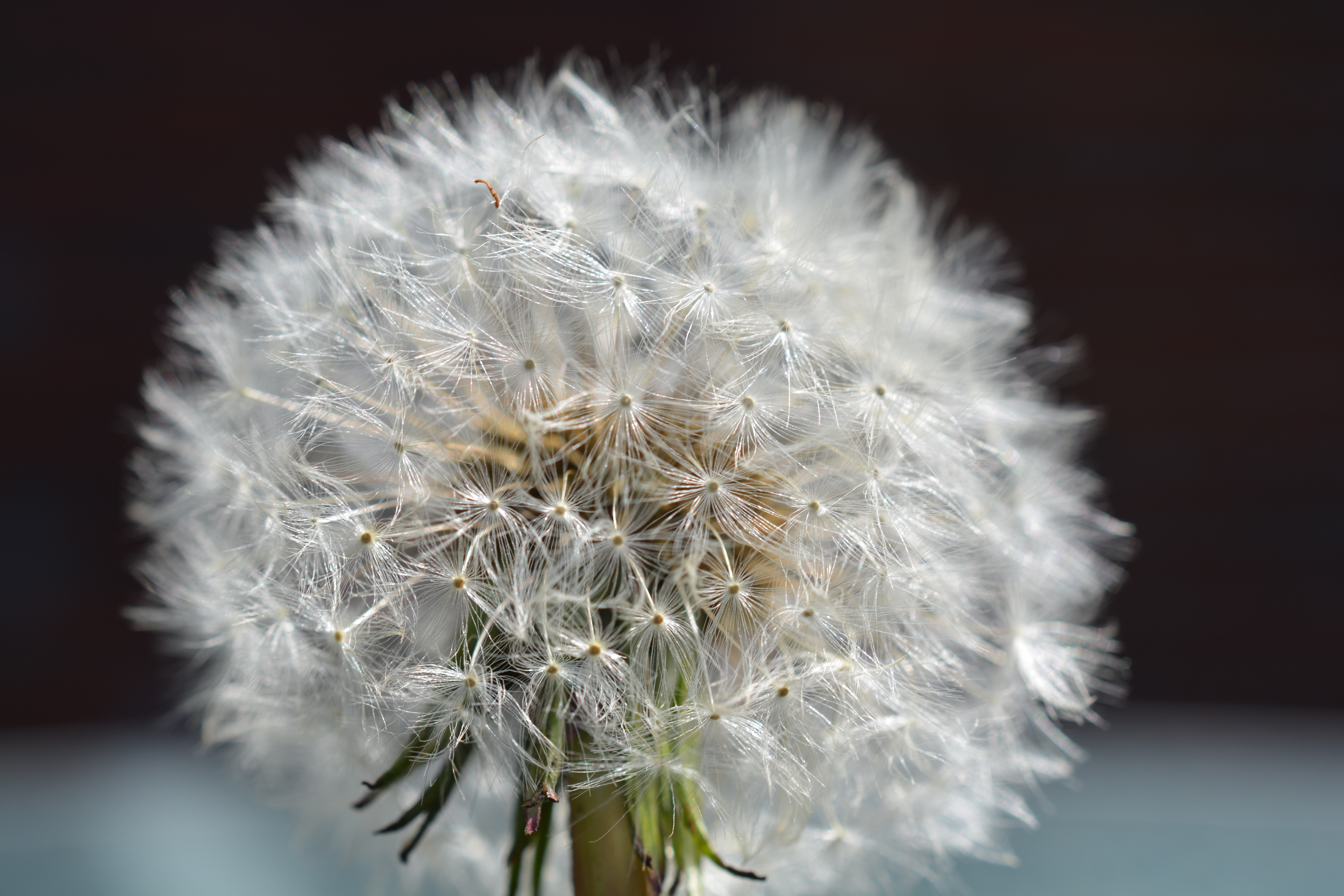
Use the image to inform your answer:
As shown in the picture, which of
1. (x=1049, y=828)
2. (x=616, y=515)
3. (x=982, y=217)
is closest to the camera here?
(x=616, y=515)

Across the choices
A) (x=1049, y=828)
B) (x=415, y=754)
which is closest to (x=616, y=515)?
(x=415, y=754)

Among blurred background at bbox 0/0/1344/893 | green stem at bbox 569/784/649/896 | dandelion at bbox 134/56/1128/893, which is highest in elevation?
blurred background at bbox 0/0/1344/893

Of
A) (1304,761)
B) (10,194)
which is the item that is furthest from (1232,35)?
(10,194)

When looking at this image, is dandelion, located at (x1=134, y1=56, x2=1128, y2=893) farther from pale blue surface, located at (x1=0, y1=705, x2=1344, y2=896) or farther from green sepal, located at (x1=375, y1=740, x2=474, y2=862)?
pale blue surface, located at (x1=0, y1=705, x2=1344, y2=896)

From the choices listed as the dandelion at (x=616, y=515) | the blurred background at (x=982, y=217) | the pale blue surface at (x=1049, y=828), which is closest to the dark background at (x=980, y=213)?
the blurred background at (x=982, y=217)

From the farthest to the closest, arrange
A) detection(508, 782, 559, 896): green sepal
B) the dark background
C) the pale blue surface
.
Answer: the dark background → the pale blue surface → detection(508, 782, 559, 896): green sepal

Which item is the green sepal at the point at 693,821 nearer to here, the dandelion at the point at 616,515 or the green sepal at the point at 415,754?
the dandelion at the point at 616,515

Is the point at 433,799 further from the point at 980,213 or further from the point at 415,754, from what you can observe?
the point at 980,213

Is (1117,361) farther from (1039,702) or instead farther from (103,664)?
(103,664)

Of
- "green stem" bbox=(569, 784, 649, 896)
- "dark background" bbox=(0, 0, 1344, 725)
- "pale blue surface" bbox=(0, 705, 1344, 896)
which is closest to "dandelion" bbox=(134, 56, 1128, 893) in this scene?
"green stem" bbox=(569, 784, 649, 896)
